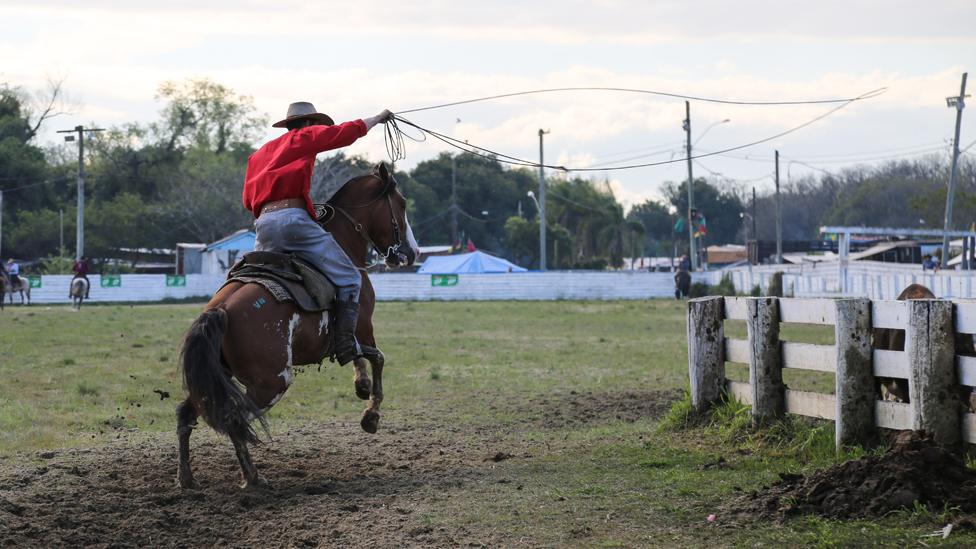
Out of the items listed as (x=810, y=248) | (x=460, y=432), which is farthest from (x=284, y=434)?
(x=810, y=248)

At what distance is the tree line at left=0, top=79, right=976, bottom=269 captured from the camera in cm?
7112

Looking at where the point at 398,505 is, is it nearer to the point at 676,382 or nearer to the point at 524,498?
the point at 524,498

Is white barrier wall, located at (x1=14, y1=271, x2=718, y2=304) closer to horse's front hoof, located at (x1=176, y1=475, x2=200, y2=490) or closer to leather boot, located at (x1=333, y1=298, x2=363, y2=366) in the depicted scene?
leather boot, located at (x1=333, y1=298, x2=363, y2=366)

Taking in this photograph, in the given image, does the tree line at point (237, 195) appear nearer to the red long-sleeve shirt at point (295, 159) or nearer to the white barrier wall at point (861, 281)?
the white barrier wall at point (861, 281)

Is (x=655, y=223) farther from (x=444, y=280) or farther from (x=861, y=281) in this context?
(x=861, y=281)

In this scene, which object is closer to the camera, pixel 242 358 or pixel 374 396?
pixel 242 358

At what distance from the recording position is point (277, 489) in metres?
7.47

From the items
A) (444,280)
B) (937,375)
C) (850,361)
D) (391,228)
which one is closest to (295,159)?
(391,228)

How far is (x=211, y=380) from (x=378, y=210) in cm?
267

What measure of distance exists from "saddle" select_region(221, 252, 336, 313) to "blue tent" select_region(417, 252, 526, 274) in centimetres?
5030

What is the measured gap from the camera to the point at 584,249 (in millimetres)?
87875

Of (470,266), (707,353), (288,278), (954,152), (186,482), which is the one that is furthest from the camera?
(470,266)

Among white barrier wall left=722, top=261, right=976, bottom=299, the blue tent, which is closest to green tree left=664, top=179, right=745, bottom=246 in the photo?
the blue tent

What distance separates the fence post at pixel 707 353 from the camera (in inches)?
372
